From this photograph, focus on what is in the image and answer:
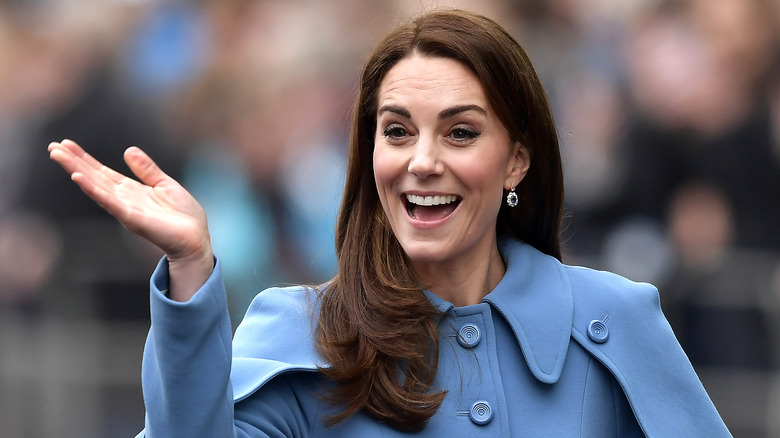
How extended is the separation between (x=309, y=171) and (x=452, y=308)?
171 inches

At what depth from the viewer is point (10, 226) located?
819 cm

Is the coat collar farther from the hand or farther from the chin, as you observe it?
the hand

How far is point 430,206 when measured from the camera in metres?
4.00

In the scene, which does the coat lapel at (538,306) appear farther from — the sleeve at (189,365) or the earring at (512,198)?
the sleeve at (189,365)

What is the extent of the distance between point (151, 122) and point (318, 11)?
1.53m

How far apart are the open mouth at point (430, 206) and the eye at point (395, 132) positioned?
17cm

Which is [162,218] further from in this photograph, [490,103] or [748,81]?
[748,81]

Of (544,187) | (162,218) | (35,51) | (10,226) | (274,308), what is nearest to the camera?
(162,218)

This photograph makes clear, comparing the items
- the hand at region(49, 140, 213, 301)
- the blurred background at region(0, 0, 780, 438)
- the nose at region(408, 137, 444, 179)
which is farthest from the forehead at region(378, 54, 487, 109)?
the blurred background at region(0, 0, 780, 438)

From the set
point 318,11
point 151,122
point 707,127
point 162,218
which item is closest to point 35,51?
point 151,122

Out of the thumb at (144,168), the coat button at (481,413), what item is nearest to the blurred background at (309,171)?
the coat button at (481,413)

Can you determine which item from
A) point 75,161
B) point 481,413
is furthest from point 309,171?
point 75,161

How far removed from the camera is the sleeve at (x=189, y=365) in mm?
3336

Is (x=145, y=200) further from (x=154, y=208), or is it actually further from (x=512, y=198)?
(x=512, y=198)
